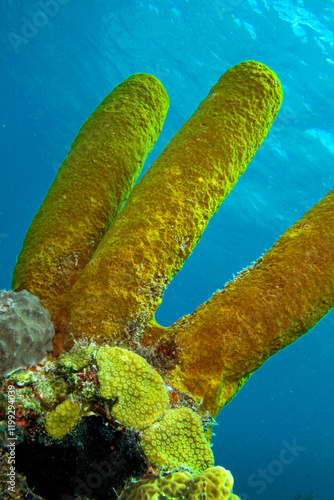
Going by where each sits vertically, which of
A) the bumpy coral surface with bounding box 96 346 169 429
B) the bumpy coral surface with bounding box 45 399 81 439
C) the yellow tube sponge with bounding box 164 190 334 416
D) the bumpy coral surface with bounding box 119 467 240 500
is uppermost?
the yellow tube sponge with bounding box 164 190 334 416

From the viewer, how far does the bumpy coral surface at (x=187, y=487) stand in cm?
167

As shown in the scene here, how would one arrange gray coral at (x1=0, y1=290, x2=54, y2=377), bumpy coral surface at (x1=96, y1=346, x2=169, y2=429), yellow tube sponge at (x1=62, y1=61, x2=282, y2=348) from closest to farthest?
bumpy coral surface at (x1=96, y1=346, x2=169, y2=429) < gray coral at (x1=0, y1=290, x2=54, y2=377) < yellow tube sponge at (x1=62, y1=61, x2=282, y2=348)

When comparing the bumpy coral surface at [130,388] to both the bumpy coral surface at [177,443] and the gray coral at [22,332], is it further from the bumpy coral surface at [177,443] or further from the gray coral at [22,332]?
the gray coral at [22,332]

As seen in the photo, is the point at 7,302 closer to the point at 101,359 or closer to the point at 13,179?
the point at 101,359

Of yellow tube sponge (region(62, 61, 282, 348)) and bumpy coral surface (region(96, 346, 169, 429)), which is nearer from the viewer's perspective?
bumpy coral surface (region(96, 346, 169, 429))

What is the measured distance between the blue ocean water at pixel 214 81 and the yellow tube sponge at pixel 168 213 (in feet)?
65.5

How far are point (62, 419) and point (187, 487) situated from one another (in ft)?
2.41

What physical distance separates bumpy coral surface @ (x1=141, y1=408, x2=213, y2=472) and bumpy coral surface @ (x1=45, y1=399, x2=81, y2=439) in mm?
381

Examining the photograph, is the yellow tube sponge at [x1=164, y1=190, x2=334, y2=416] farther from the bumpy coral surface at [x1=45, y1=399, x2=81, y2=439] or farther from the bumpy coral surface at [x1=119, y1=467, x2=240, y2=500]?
the bumpy coral surface at [x1=45, y1=399, x2=81, y2=439]

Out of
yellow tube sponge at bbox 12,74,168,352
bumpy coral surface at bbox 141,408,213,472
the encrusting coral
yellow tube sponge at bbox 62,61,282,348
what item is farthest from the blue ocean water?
bumpy coral surface at bbox 141,408,213,472

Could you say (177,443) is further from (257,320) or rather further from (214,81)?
(214,81)

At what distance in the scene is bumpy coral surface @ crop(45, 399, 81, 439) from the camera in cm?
175

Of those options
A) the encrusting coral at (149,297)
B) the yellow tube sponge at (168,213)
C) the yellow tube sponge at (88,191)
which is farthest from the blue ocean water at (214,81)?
the encrusting coral at (149,297)

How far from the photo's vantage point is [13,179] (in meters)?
79.4
